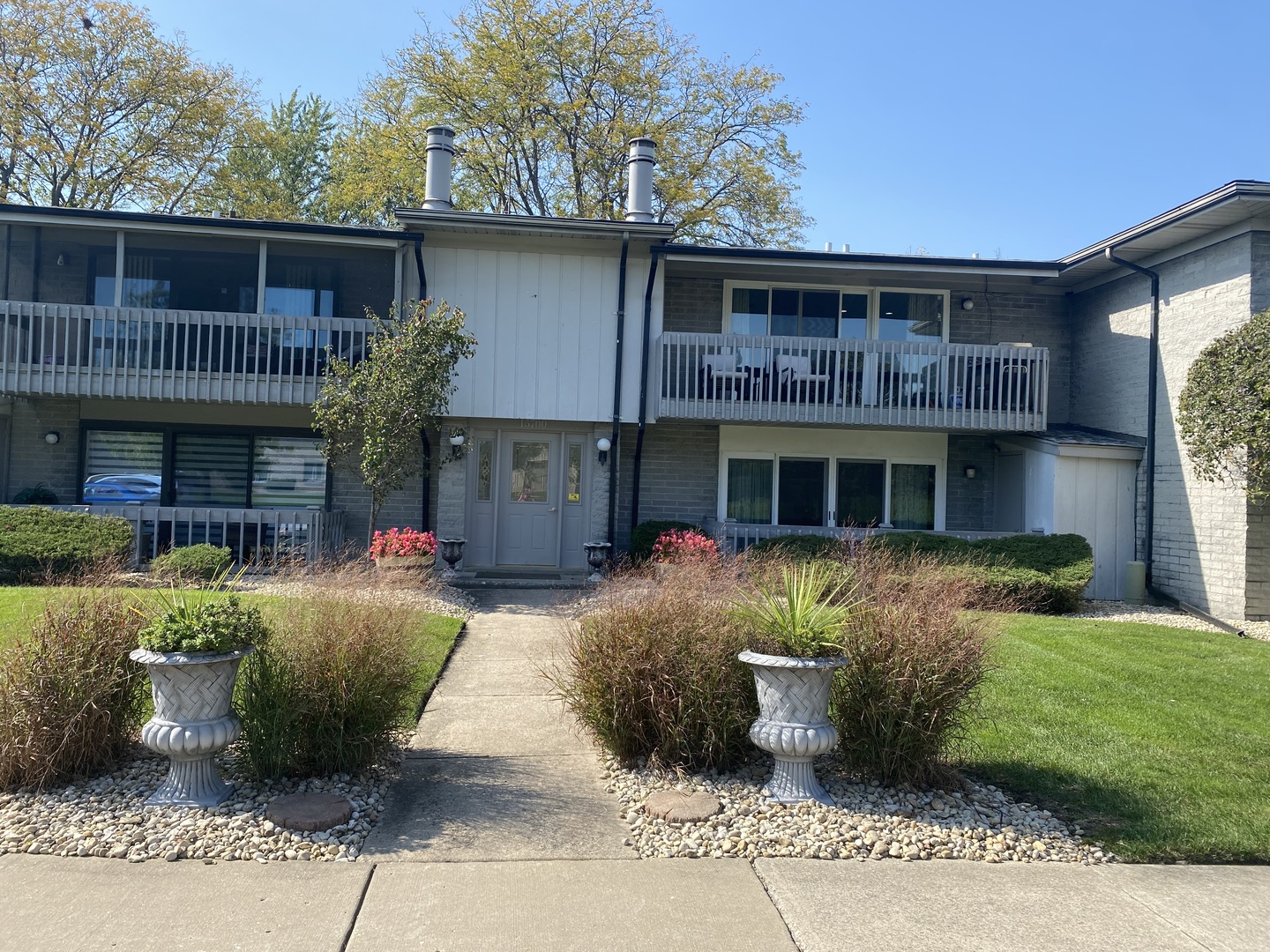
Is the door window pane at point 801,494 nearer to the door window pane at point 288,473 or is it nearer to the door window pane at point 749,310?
the door window pane at point 749,310

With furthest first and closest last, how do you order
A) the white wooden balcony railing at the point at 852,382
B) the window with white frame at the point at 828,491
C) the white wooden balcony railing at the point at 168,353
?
the window with white frame at the point at 828,491 → the white wooden balcony railing at the point at 852,382 → the white wooden balcony railing at the point at 168,353

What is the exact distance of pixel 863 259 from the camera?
14.6m

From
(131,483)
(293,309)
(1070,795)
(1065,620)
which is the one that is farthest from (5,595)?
(1065,620)

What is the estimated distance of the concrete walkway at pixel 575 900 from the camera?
144 inches

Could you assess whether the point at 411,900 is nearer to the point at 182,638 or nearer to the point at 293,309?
the point at 182,638

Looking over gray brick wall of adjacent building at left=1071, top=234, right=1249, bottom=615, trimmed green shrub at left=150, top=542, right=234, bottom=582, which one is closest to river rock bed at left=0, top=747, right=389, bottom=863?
trimmed green shrub at left=150, top=542, right=234, bottom=582

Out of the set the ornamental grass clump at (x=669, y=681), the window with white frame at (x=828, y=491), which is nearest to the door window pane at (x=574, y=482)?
the window with white frame at (x=828, y=491)

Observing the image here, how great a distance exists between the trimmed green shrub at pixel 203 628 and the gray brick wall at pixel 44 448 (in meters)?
11.6

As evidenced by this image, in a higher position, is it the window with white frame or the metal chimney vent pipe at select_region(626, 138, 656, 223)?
the metal chimney vent pipe at select_region(626, 138, 656, 223)

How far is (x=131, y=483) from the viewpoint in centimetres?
1494

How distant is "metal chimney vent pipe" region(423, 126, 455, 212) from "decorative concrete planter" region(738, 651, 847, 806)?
11.4 meters

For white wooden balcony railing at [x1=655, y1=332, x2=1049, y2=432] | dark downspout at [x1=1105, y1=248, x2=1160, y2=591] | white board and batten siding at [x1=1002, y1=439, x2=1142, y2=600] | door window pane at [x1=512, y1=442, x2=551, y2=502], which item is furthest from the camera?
door window pane at [x1=512, y1=442, x2=551, y2=502]

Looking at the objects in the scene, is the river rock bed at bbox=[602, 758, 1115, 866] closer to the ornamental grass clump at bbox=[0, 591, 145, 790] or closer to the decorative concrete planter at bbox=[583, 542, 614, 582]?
the ornamental grass clump at bbox=[0, 591, 145, 790]

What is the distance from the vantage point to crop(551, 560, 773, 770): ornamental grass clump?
534cm
